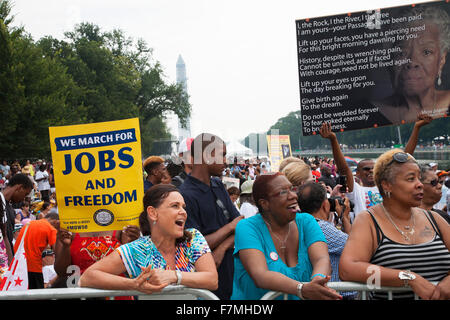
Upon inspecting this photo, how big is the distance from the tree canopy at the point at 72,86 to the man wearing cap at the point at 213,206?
1069 inches

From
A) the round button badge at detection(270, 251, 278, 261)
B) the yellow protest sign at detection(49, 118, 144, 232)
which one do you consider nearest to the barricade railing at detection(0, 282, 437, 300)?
the round button badge at detection(270, 251, 278, 261)

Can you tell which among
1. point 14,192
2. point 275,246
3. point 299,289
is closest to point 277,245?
point 275,246

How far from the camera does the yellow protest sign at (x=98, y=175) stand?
4.05m

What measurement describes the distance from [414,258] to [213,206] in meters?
1.45

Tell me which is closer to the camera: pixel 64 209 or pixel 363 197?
pixel 64 209

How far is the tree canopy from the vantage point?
98.9 feet

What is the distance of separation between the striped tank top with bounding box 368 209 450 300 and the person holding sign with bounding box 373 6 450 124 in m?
2.44

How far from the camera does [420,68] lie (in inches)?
215

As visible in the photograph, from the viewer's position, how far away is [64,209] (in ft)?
13.4

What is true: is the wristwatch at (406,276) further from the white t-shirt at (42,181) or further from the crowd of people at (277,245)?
the white t-shirt at (42,181)

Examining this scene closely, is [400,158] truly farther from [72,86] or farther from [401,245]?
[72,86]

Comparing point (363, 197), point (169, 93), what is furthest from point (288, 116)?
point (363, 197)
